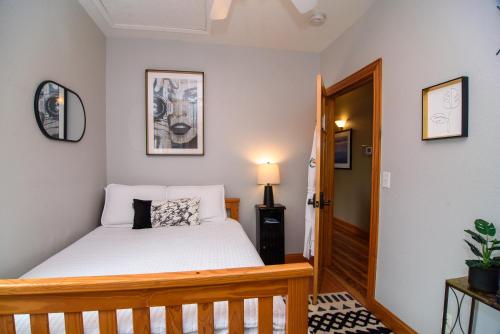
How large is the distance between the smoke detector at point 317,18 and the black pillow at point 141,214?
2.40 metres

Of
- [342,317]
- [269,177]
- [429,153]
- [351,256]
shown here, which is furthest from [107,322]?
[351,256]

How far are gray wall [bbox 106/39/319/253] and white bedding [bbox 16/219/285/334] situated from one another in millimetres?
764

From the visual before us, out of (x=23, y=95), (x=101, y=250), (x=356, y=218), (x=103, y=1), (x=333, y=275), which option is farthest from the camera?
(x=356, y=218)

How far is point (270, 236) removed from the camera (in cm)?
260

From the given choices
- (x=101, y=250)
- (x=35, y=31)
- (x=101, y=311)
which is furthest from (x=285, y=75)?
(x=101, y=311)

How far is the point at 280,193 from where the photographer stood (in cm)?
291

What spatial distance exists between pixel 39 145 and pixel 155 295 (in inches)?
56.9

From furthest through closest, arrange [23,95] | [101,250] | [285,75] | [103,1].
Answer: [285,75]
[103,1]
[101,250]
[23,95]

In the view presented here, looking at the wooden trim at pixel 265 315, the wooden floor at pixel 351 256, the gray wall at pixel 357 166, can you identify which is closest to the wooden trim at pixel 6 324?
the wooden trim at pixel 265 315

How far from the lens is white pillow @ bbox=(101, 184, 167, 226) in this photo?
7.25ft

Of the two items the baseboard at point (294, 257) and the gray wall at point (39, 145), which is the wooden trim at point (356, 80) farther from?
the gray wall at point (39, 145)

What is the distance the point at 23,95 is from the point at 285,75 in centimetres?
248

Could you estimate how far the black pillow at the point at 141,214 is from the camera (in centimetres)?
214

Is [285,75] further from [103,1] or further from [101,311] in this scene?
[101,311]
